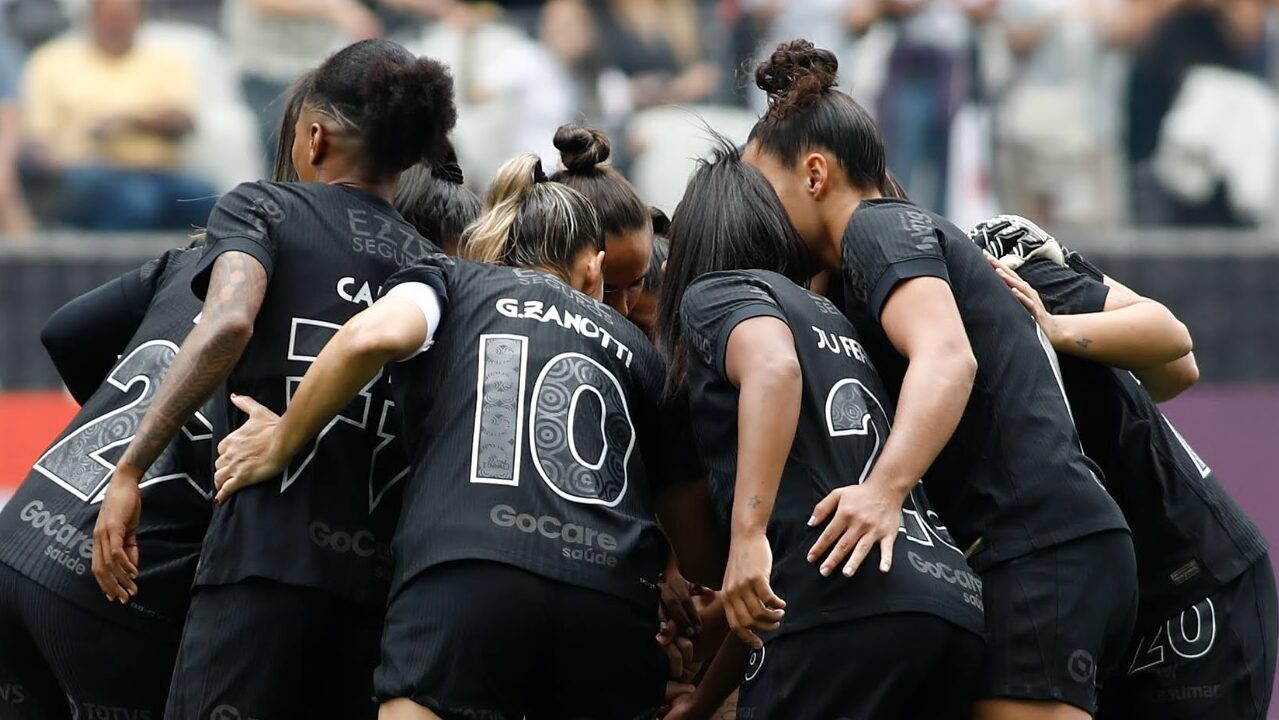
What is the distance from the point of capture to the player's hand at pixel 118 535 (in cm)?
373

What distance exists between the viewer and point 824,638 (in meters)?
3.36

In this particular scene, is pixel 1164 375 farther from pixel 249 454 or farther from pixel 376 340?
pixel 249 454

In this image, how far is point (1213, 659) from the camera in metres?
3.99

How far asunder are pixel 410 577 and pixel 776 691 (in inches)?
28.7

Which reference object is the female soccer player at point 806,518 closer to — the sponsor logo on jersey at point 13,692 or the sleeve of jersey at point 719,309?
the sleeve of jersey at point 719,309

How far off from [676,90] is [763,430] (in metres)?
5.81

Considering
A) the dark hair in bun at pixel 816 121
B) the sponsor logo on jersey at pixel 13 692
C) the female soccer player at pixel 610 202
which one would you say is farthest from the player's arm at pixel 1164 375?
the sponsor logo on jersey at pixel 13 692

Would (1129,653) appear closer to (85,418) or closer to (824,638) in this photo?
Result: (824,638)

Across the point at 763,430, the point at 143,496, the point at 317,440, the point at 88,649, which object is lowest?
the point at 88,649

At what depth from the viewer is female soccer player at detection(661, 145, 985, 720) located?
3.34 m

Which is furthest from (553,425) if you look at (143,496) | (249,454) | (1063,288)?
(1063,288)

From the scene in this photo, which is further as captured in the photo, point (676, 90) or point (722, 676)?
point (676, 90)

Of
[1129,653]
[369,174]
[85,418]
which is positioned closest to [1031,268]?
[1129,653]

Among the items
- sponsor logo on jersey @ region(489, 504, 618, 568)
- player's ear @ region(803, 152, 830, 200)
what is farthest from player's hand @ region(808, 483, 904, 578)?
player's ear @ region(803, 152, 830, 200)
